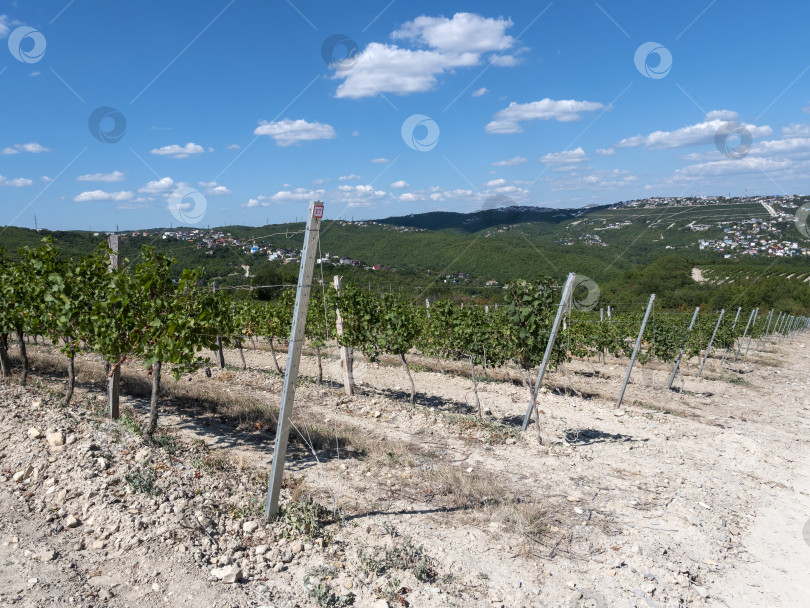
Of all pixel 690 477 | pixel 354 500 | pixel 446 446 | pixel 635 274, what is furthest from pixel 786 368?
pixel 635 274

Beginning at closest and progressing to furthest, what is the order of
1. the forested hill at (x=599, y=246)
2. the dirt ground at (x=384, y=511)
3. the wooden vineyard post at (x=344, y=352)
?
1. the dirt ground at (x=384, y=511)
2. the wooden vineyard post at (x=344, y=352)
3. the forested hill at (x=599, y=246)

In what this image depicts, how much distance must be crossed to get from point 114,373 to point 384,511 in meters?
3.97

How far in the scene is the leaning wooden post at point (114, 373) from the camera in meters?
6.39

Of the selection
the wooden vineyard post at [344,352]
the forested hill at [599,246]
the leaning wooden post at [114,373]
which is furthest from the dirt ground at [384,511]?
the forested hill at [599,246]

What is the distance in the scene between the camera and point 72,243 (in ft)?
95.1

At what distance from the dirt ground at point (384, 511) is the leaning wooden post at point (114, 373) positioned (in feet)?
1.15

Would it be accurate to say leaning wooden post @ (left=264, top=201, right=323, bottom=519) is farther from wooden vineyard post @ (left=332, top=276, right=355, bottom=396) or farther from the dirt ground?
wooden vineyard post @ (left=332, top=276, right=355, bottom=396)

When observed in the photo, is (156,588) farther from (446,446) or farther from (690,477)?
(690,477)

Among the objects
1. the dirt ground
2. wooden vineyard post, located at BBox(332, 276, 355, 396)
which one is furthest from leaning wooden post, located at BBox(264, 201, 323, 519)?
wooden vineyard post, located at BBox(332, 276, 355, 396)

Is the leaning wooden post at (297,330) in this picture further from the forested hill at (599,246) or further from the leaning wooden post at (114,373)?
the forested hill at (599,246)

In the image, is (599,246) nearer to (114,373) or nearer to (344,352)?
(344,352)

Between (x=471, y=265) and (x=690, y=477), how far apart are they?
55.0 m

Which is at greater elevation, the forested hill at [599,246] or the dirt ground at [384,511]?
the forested hill at [599,246]

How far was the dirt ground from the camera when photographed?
12.6ft
